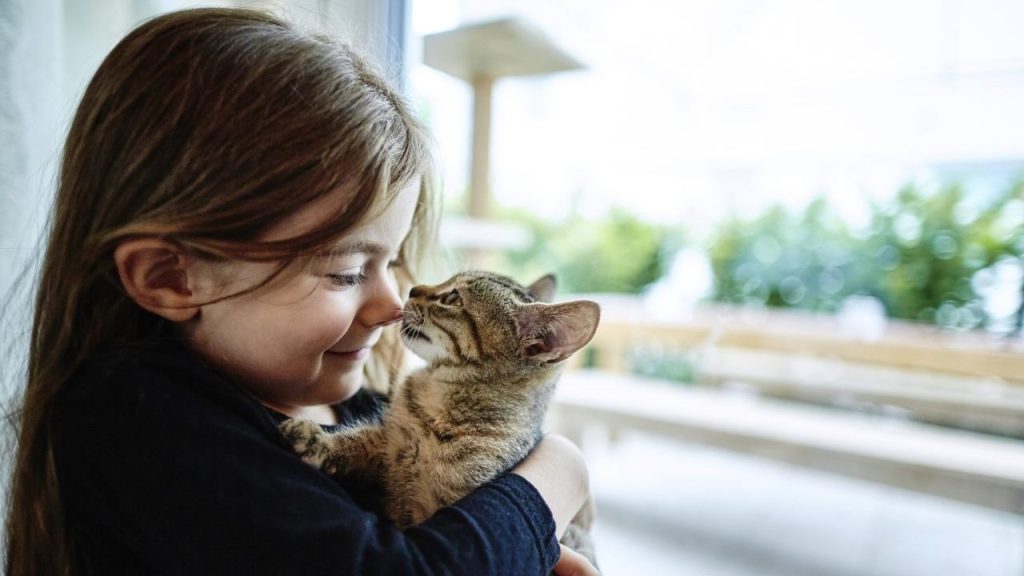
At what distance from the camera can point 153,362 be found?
0.68m

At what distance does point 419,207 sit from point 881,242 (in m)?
2.16

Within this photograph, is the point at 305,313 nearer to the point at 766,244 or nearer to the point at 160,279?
the point at 160,279

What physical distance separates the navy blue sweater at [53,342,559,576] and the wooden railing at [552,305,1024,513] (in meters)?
1.49

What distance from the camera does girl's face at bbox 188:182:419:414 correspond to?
0.72 metres

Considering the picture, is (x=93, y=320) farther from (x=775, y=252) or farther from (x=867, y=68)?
(x=775, y=252)

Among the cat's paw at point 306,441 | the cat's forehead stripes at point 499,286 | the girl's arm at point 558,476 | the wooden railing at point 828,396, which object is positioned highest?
the cat's forehead stripes at point 499,286

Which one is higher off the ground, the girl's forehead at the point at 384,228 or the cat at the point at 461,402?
the girl's forehead at the point at 384,228

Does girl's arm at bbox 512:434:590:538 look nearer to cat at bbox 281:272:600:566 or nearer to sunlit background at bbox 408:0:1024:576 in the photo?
cat at bbox 281:272:600:566

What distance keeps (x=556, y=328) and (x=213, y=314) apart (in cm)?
44

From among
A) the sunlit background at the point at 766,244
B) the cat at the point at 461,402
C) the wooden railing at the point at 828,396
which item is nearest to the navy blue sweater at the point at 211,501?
the cat at the point at 461,402

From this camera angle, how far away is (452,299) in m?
0.99

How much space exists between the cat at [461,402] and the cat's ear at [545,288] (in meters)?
0.07

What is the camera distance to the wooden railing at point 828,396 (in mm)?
1791

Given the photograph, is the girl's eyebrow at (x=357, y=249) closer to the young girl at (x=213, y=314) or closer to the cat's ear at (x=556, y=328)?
the young girl at (x=213, y=314)
